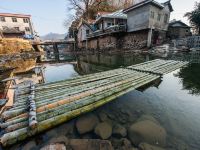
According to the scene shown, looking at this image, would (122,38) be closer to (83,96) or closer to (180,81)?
(180,81)

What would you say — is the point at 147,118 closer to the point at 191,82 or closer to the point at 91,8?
the point at 191,82

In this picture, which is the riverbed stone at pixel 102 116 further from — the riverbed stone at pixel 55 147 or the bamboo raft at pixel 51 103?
the riverbed stone at pixel 55 147

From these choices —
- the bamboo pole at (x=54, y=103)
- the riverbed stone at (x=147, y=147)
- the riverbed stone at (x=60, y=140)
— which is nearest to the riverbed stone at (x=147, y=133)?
the riverbed stone at (x=147, y=147)

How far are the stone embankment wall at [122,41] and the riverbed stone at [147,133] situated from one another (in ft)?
78.5

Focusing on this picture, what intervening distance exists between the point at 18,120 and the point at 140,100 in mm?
4571

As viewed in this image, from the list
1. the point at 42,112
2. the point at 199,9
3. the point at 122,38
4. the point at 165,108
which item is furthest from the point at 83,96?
the point at 199,9

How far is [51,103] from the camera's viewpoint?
466 centimetres

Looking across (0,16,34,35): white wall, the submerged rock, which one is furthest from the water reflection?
(0,16,34,35): white wall

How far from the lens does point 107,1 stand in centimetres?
4841

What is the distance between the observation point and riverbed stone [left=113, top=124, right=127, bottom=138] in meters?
3.74

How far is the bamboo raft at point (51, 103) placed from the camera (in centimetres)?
352

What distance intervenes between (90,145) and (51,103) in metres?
2.17

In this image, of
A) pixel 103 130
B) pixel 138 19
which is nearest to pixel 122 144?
pixel 103 130

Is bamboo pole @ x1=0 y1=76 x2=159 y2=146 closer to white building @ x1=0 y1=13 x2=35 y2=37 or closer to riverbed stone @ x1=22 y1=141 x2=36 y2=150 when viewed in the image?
riverbed stone @ x1=22 y1=141 x2=36 y2=150
